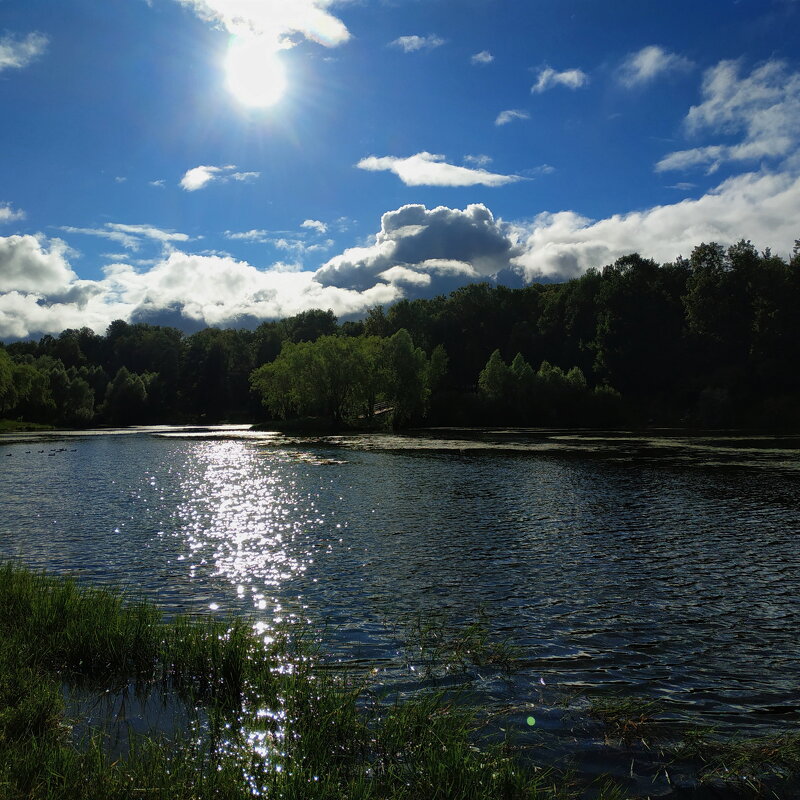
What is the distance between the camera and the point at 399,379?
12338 centimetres

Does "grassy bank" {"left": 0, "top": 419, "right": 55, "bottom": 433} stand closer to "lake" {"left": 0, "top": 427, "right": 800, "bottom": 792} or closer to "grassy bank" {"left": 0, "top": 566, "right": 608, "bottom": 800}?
"lake" {"left": 0, "top": 427, "right": 800, "bottom": 792}

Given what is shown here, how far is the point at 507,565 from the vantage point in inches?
790

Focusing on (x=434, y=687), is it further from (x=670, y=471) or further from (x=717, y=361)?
(x=717, y=361)

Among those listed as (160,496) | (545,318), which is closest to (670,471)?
(160,496)

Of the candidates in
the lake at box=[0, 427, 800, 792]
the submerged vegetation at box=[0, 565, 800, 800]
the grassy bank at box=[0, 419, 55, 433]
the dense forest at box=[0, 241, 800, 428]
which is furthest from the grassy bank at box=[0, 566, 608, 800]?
the grassy bank at box=[0, 419, 55, 433]

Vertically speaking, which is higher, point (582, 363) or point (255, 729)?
point (582, 363)

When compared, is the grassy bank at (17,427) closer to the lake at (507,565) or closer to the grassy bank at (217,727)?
the lake at (507,565)

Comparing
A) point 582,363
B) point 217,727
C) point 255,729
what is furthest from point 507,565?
point 582,363

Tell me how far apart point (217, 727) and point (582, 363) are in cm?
16640

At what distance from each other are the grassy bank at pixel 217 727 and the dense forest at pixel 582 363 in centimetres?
10146

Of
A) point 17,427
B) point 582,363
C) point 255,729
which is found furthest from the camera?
point 582,363

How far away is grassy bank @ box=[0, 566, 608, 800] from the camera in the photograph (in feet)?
23.3

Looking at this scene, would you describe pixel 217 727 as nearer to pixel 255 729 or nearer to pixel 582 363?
pixel 255 729

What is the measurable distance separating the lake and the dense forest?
77.2m
